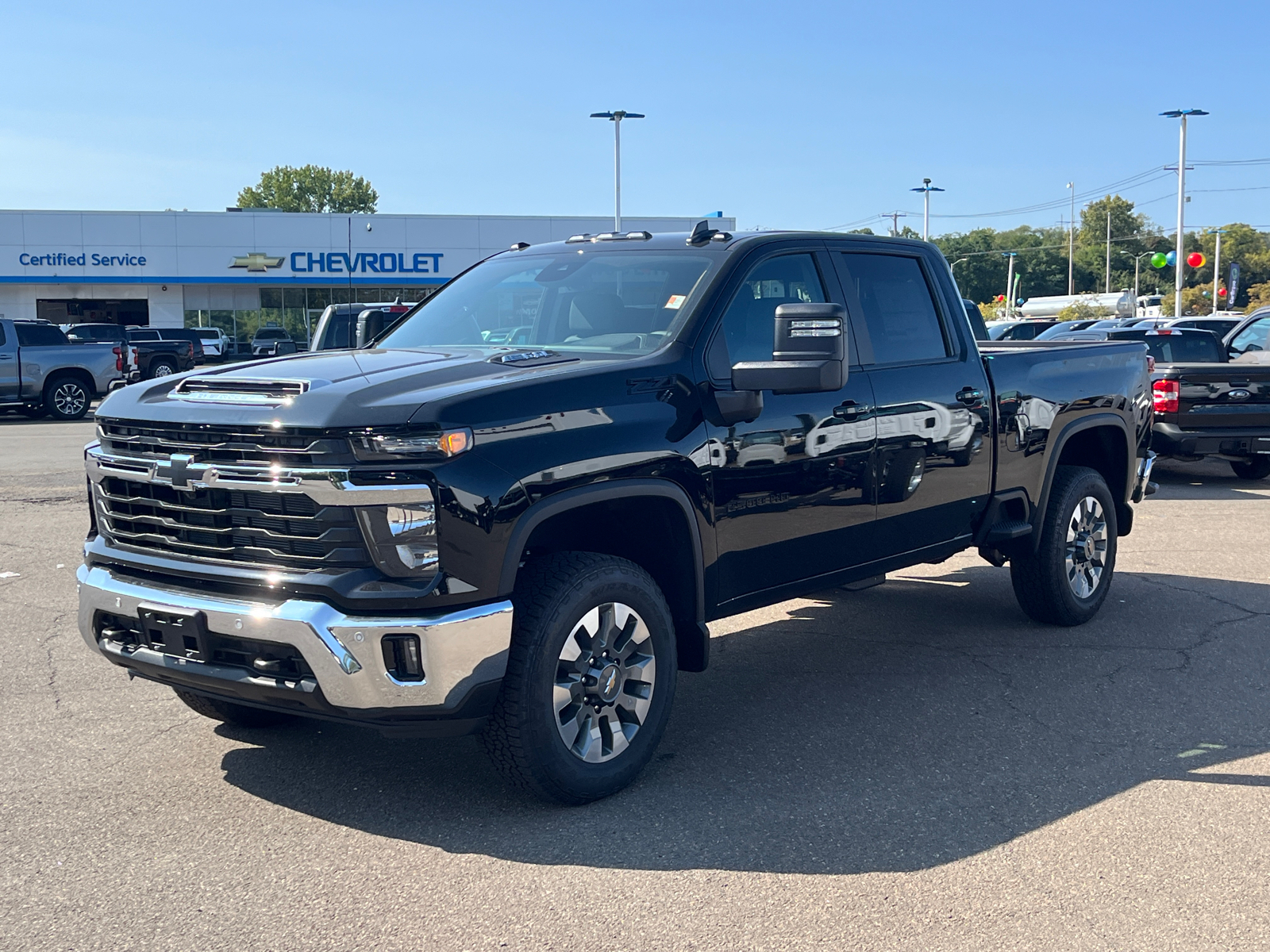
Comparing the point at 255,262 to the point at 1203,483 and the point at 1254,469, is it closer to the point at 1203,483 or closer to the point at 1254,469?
the point at 1203,483

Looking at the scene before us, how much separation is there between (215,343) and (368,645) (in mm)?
42657

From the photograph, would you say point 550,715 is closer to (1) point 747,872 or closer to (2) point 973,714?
(1) point 747,872

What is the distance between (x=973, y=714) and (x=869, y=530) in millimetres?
898

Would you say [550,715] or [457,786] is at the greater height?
[550,715]

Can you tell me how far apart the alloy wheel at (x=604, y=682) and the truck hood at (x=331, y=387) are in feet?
2.93

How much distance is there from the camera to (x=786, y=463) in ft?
16.0

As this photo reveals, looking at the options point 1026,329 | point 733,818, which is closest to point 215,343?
point 1026,329

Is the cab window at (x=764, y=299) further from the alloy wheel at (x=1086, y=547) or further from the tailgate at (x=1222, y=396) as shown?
the tailgate at (x=1222, y=396)

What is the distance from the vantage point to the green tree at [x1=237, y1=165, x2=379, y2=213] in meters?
102

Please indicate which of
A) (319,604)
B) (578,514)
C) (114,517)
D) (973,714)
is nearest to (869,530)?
(973,714)

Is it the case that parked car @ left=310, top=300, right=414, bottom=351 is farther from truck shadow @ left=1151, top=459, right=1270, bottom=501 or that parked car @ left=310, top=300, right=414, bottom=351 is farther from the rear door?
the rear door

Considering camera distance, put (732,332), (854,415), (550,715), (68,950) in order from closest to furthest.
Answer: (68,950)
(550,715)
(732,332)
(854,415)

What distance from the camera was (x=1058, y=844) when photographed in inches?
155

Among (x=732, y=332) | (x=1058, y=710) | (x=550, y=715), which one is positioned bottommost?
(x=1058, y=710)
